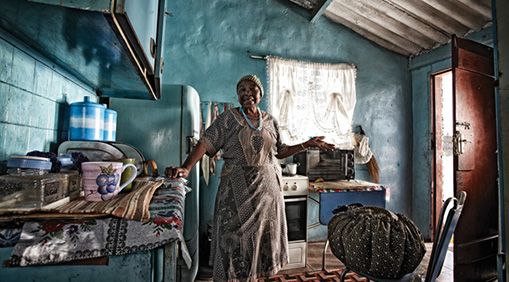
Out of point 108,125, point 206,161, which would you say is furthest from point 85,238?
point 206,161

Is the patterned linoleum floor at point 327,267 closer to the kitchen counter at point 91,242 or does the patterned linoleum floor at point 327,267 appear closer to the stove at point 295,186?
the stove at point 295,186

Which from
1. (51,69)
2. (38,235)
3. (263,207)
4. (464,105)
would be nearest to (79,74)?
(51,69)

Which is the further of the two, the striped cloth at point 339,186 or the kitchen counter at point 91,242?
the striped cloth at point 339,186

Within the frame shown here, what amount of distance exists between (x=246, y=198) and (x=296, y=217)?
129 cm

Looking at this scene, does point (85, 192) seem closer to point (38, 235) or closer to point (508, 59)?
point (38, 235)

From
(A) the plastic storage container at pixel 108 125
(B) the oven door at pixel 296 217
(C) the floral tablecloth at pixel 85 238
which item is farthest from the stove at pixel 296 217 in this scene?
(C) the floral tablecloth at pixel 85 238

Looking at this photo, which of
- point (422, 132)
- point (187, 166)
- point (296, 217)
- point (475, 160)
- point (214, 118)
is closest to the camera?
point (187, 166)

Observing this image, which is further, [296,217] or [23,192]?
[296,217]

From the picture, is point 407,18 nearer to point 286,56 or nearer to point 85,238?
point 286,56

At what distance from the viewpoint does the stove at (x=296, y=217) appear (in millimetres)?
2529

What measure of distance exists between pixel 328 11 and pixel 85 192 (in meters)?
3.59

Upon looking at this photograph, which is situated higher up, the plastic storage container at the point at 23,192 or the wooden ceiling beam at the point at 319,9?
the wooden ceiling beam at the point at 319,9

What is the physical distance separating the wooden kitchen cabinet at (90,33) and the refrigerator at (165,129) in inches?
19.4

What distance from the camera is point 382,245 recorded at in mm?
1237
